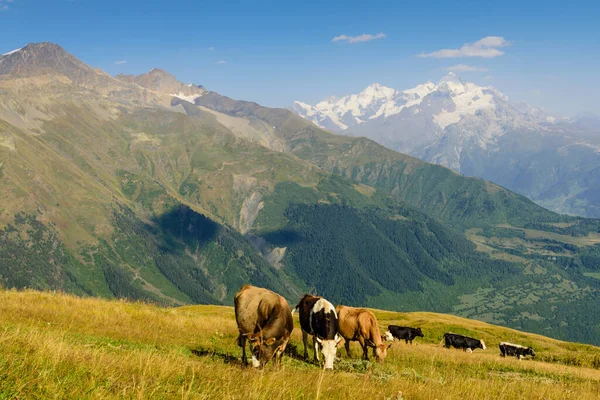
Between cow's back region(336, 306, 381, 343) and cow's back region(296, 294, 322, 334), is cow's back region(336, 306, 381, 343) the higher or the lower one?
the lower one

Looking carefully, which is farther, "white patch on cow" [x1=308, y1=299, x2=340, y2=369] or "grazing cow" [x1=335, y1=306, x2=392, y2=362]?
"grazing cow" [x1=335, y1=306, x2=392, y2=362]

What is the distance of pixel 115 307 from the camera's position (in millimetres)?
33094

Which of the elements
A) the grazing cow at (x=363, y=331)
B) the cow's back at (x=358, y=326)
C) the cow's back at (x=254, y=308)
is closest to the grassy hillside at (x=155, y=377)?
the grazing cow at (x=363, y=331)

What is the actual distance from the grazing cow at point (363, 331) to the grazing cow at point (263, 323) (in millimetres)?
7674

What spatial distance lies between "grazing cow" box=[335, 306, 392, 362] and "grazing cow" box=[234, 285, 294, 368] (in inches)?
302

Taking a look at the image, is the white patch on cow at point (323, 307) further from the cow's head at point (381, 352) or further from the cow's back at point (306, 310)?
the cow's head at point (381, 352)

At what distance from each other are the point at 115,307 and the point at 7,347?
22356 millimetres

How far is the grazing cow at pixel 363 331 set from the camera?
27.9m

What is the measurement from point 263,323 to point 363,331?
8.85 meters

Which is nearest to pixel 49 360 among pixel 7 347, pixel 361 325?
pixel 7 347

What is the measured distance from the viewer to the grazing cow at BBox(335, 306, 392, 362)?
27.9 m

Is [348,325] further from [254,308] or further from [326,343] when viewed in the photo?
[254,308]

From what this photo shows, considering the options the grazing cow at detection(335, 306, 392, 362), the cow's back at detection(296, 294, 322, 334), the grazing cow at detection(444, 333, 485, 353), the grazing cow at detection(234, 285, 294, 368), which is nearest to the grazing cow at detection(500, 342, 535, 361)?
the grazing cow at detection(444, 333, 485, 353)

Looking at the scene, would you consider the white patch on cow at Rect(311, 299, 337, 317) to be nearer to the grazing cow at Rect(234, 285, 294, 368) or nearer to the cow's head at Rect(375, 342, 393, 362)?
the grazing cow at Rect(234, 285, 294, 368)
